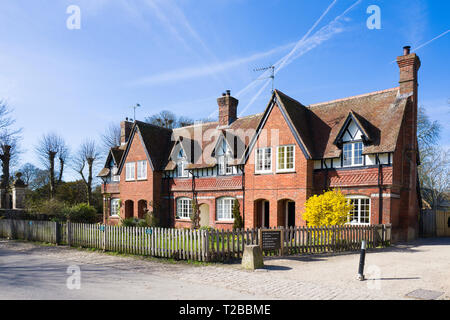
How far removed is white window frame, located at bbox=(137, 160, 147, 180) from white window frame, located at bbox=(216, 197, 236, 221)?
24.7 feet

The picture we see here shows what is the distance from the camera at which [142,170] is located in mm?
28875

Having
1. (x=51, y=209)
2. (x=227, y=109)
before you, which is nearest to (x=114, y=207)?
(x=51, y=209)

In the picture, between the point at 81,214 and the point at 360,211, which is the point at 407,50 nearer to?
the point at 360,211

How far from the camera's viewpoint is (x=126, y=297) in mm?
7562

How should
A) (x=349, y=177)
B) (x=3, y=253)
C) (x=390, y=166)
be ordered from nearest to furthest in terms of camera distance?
(x=3, y=253)
(x=390, y=166)
(x=349, y=177)

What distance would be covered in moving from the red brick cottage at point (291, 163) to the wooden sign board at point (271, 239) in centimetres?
710

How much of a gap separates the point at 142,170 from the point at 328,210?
1757cm

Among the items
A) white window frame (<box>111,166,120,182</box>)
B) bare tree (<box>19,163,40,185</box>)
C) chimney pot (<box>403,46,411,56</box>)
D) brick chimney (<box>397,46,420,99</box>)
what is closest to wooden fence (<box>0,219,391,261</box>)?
brick chimney (<box>397,46,420,99</box>)

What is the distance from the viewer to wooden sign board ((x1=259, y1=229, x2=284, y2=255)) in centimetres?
1275

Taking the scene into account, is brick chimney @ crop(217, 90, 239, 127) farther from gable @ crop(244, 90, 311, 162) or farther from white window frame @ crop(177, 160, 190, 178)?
gable @ crop(244, 90, 311, 162)

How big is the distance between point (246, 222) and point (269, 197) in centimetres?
248
